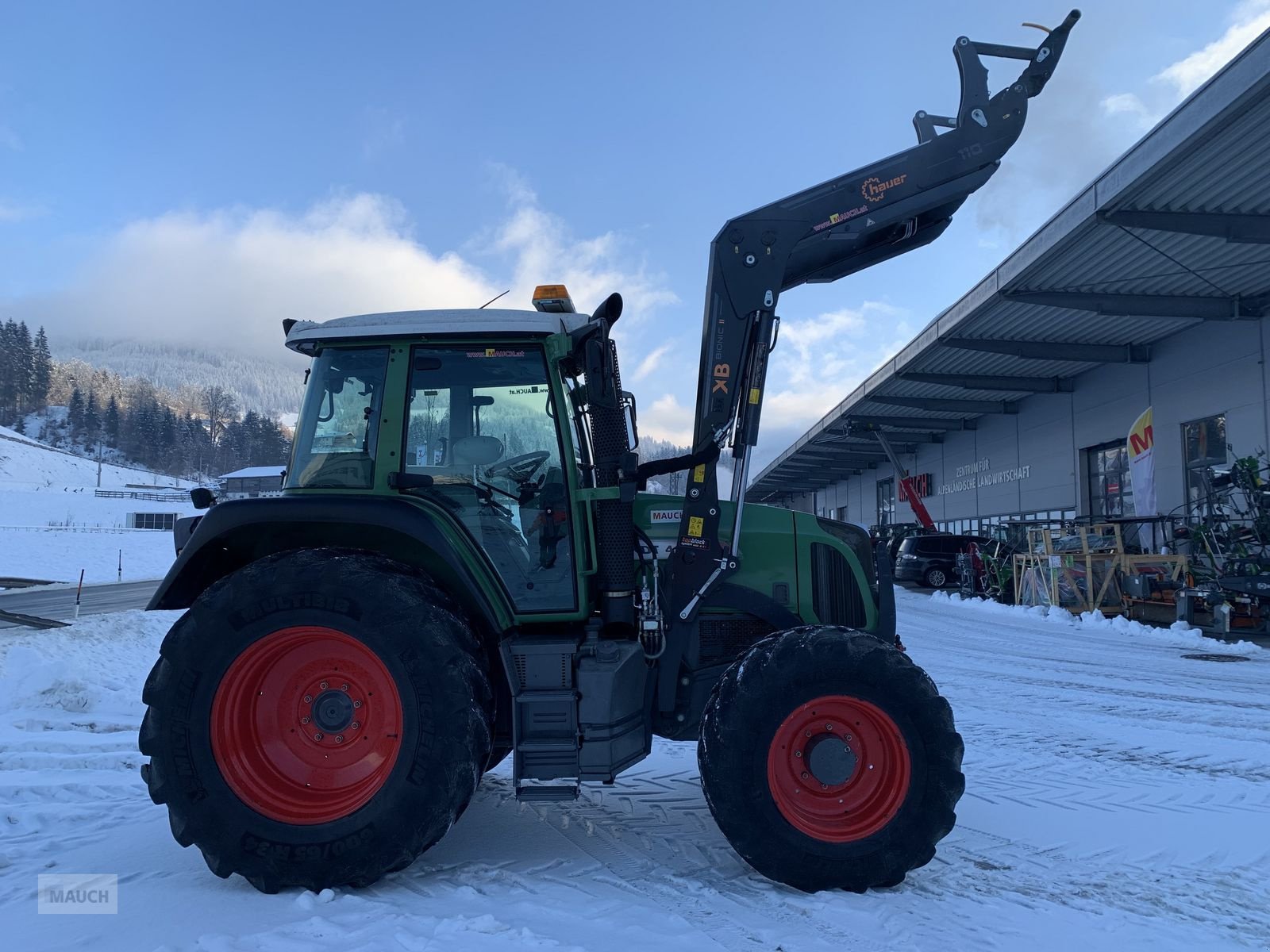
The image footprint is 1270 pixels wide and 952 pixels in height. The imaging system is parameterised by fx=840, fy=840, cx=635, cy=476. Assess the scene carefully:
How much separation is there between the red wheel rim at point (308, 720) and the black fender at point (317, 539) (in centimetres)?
Result: 46

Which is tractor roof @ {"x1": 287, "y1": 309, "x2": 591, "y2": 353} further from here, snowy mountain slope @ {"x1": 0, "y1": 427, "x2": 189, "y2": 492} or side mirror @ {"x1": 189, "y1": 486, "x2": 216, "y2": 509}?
snowy mountain slope @ {"x1": 0, "y1": 427, "x2": 189, "y2": 492}

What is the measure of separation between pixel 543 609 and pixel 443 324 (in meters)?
1.41

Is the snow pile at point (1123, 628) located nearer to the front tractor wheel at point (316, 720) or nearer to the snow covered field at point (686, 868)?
the snow covered field at point (686, 868)

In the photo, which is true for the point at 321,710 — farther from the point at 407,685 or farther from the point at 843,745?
the point at 843,745

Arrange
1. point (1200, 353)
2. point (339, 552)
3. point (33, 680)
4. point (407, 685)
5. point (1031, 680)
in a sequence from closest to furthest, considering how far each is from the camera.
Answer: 1. point (407, 685)
2. point (339, 552)
3. point (33, 680)
4. point (1031, 680)
5. point (1200, 353)

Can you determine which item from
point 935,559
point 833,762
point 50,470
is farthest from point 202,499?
point 50,470

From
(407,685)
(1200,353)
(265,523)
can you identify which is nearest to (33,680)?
(265,523)

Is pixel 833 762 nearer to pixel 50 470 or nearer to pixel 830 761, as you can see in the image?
pixel 830 761

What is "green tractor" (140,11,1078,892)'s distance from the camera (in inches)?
136

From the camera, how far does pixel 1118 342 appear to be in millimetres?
19484

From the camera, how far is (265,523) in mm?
3785

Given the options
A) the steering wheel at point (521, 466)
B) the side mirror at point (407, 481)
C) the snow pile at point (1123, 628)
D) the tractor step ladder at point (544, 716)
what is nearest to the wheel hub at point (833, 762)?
the tractor step ladder at point (544, 716)

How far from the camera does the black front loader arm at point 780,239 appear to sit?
407cm

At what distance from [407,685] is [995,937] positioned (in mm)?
2415
